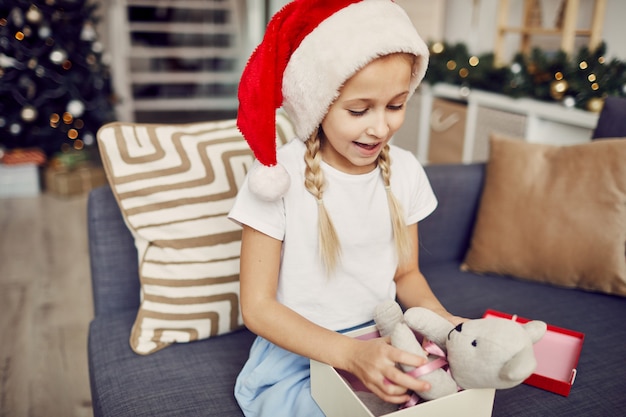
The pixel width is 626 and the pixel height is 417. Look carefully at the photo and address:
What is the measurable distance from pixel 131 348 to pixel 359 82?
2.41 ft

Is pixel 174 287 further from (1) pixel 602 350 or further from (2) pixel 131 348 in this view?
(1) pixel 602 350

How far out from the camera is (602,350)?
1167 millimetres

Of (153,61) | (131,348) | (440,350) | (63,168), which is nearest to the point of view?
(440,350)

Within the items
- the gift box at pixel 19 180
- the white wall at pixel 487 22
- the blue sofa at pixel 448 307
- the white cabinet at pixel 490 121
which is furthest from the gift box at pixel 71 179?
the white wall at pixel 487 22

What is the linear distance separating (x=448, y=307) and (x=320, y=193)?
1.86 ft

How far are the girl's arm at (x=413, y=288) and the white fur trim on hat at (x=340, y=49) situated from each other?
1.23 ft

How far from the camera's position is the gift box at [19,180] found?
3.27 meters

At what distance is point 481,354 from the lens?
0.74 m

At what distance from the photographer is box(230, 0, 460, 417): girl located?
0.82 metres

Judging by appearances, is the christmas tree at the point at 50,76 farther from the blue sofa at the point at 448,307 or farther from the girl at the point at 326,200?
the girl at the point at 326,200

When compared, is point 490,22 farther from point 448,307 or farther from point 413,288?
point 413,288

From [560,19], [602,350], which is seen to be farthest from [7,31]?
[602,350]

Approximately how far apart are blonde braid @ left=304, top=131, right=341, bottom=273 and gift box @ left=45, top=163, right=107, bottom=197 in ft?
9.06

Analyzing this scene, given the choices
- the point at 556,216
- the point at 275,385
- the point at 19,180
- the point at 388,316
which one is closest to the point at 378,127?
the point at 388,316
